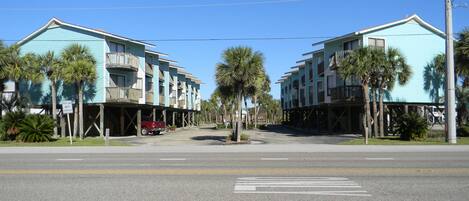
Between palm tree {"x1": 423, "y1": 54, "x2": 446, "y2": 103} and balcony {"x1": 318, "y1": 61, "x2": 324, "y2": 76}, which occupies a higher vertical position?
balcony {"x1": 318, "y1": 61, "x2": 324, "y2": 76}

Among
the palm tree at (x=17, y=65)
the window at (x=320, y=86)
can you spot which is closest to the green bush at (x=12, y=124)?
the palm tree at (x=17, y=65)

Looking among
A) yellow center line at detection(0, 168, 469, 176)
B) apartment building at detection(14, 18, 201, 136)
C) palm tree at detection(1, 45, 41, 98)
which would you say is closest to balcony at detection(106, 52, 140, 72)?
apartment building at detection(14, 18, 201, 136)

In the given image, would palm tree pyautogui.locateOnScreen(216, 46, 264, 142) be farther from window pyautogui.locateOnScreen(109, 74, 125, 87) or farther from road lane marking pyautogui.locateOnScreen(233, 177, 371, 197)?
road lane marking pyautogui.locateOnScreen(233, 177, 371, 197)

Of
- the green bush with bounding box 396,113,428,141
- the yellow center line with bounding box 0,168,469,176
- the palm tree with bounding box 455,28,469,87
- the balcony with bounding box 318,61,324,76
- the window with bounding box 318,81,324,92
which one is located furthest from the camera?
the window with bounding box 318,81,324,92

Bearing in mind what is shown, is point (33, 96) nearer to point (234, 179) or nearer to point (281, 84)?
point (234, 179)

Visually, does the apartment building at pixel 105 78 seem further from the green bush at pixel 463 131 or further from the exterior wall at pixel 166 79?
the green bush at pixel 463 131

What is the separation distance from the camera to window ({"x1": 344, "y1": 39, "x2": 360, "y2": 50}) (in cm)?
4394

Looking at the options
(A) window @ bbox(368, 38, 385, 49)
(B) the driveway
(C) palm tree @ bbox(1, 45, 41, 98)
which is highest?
(A) window @ bbox(368, 38, 385, 49)

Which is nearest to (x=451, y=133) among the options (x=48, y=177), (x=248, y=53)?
(x=248, y=53)

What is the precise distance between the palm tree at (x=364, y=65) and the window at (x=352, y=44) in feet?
19.8

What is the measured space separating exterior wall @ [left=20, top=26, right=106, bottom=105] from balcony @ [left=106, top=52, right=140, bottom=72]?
56 cm

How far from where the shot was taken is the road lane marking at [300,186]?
33.3 feet

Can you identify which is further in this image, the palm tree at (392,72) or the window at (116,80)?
the window at (116,80)

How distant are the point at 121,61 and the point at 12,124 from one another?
11.0 meters
